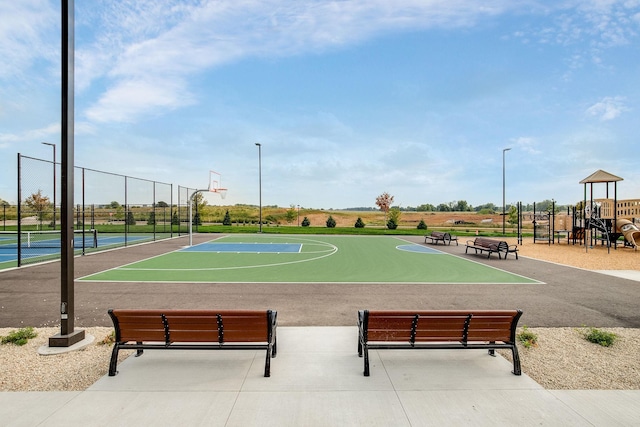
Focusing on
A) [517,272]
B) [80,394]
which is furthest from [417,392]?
[517,272]

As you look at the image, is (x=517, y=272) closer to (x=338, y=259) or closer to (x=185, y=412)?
(x=338, y=259)

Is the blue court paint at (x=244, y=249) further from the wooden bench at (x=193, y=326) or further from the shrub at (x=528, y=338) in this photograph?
the shrub at (x=528, y=338)

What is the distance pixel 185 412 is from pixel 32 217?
41216 mm

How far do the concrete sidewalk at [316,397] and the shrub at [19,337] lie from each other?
212cm

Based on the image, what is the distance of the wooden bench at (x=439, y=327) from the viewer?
16.1 feet

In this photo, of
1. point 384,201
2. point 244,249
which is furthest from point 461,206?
point 244,249

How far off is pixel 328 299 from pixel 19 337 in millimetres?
6356

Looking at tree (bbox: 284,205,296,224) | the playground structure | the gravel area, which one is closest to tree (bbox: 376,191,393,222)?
tree (bbox: 284,205,296,224)

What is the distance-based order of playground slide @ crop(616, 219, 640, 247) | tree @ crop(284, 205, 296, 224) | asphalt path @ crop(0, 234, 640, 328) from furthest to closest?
tree @ crop(284, 205, 296, 224) → playground slide @ crop(616, 219, 640, 247) → asphalt path @ crop(0, 234, 640, 328)

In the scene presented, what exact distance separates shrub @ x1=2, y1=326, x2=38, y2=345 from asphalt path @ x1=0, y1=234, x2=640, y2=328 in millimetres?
921

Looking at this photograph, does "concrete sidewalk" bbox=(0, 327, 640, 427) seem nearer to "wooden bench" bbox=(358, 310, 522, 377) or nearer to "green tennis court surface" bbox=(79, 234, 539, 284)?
"wooden bench" bbox=(358, 310, 522, 377)

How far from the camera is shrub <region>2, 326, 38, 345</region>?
19.8ft

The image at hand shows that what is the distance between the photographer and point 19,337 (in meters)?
6.15

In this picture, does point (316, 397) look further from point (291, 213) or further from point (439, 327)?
point (291, 213)
